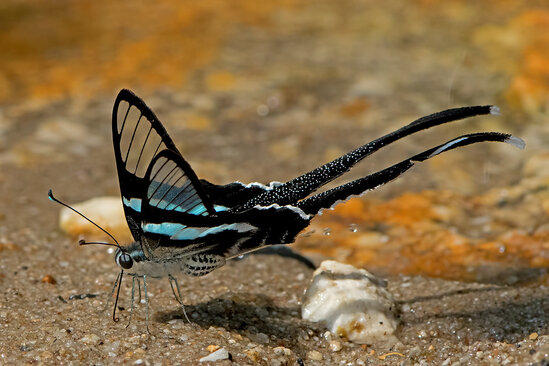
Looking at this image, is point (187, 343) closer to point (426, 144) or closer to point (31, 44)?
point (426, 144)

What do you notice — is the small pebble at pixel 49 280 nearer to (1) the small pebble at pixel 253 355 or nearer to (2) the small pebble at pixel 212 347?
(2) the small pebble at pixel 212 347

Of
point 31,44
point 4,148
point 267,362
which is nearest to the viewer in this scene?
point 267,362

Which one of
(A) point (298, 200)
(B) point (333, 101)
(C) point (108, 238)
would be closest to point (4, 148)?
(C) point (108, 238)

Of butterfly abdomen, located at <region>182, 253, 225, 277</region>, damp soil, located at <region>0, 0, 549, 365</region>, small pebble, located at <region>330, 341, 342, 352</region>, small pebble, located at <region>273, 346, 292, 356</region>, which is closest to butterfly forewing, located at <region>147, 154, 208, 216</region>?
butterfly abdomen, located at <region>182, 253, 225, 277</region>

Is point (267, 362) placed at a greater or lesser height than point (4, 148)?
lesser

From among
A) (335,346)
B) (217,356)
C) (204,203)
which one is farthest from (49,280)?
(335,346)

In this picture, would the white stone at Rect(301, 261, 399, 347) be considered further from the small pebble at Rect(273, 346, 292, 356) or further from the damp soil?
the small pebble at Rect(273, 346, 292, 356)

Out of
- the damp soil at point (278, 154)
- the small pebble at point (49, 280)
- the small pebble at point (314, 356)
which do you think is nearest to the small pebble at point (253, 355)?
the damp soil at point (278, 154)
